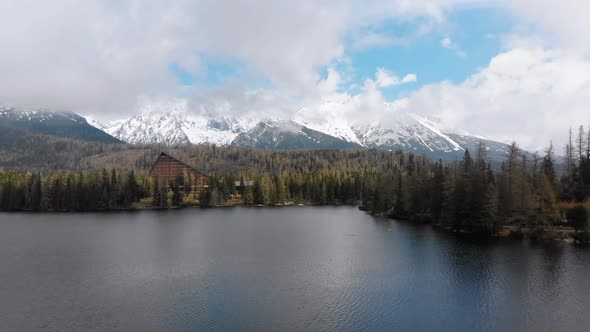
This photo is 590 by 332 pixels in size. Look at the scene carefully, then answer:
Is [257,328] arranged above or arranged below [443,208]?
below

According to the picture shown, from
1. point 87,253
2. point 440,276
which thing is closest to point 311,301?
point 440,276

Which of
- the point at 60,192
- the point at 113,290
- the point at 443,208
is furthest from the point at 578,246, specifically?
the point at 60,192

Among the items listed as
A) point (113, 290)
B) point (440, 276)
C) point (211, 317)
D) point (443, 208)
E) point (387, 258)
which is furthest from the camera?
point (443, 208)

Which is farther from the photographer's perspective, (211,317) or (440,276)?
(440,276)

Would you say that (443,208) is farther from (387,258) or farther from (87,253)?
(87,253)

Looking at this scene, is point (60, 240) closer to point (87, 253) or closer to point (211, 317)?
point (87, 253)

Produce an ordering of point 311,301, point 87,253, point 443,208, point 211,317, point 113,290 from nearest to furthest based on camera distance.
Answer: point 211,317 < point 311,301 < point 113,290 < point 87,253 < point 443,208
